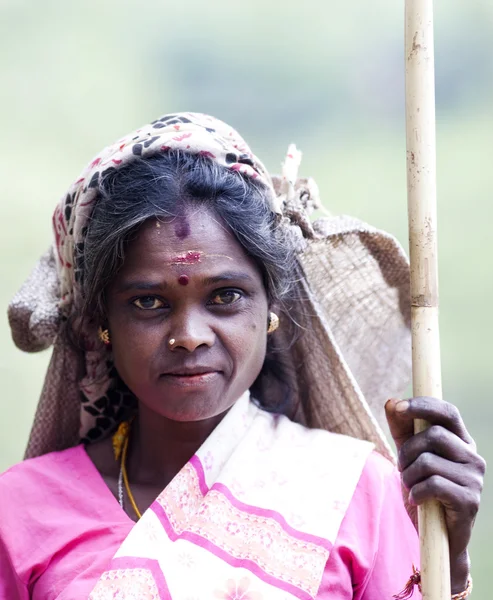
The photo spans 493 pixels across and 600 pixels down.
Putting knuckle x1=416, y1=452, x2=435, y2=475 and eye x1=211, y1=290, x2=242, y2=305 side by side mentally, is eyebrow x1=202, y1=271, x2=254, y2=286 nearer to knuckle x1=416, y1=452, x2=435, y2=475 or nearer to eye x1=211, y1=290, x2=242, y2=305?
eye x1=211, y1=290, x2=242, y2=305

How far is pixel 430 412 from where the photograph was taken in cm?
142

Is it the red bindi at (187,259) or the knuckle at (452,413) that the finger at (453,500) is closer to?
the knuckle at (452,413)

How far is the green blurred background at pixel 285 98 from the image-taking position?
3463 millimetres

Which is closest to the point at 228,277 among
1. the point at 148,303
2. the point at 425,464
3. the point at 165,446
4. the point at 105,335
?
the point at 148,303

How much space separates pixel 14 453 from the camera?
10.9 feet

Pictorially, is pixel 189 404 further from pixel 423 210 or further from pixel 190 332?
pixel 423 210

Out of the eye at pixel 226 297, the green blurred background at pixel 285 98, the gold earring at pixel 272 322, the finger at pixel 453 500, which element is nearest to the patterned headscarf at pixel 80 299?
the gold earring at pixel 272 322

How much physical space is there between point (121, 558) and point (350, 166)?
88.9 inches

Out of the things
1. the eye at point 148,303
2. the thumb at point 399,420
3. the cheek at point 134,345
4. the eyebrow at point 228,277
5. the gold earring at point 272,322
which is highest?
the eyebrow at point 228,277

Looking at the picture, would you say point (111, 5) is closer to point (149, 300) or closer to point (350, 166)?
point (350, 166)

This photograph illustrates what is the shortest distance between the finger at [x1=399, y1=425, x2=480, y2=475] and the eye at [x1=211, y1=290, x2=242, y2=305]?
1.58 feet

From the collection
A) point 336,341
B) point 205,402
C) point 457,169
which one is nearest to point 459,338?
point 457,169

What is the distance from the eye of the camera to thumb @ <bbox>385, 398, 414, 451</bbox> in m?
1.44

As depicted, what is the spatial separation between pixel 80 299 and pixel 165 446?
1.22 feet
